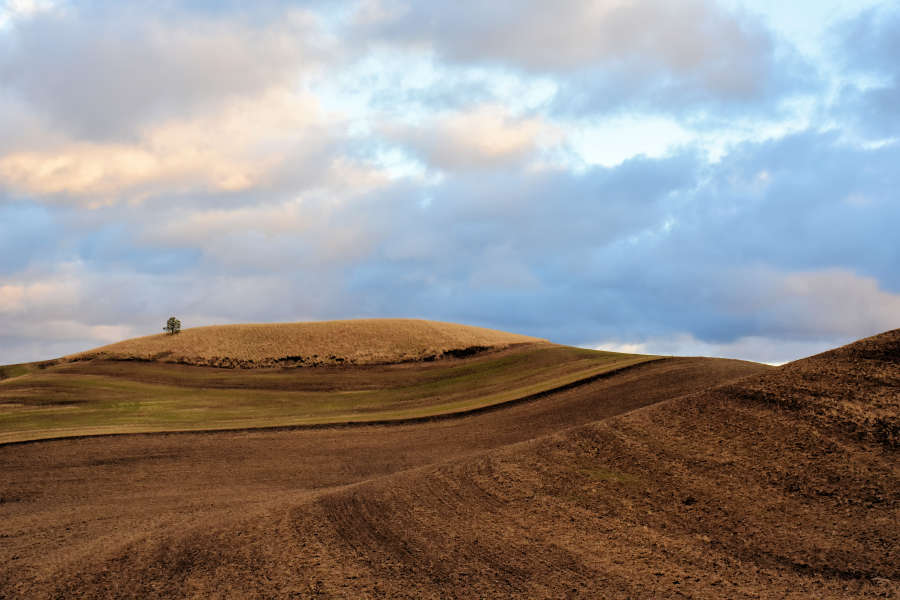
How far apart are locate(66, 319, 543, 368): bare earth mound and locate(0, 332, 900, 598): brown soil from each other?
22.6m

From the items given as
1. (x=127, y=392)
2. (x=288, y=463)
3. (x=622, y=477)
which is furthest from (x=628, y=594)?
(x=127, y=392)

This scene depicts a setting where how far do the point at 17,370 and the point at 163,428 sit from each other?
27053 mm

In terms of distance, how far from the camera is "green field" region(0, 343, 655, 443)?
31.8 meters

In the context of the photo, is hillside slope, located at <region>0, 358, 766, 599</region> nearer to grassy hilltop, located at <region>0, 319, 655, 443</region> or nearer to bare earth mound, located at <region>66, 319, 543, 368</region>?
grassy hilltop, located at <region>0, 319, 655, 443</region>

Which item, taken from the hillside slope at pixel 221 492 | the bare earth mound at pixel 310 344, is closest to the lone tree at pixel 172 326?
the bare earth mound at pixel 310 344

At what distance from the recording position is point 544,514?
14703 millimetres

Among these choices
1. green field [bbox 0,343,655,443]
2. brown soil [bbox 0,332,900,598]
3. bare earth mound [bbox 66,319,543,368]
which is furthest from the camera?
bare earth mound [bbox 66,319,543,368]

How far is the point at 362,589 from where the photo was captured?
11.4 meters

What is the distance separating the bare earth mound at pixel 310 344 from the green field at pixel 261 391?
1.53m

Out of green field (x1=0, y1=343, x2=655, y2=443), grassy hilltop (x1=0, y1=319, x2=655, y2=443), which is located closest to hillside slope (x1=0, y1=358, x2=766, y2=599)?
grassy hilltop (x1=0, y1=319, x2=655, y2=443)

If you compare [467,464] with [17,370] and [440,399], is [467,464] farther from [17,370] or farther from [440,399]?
[17,370]

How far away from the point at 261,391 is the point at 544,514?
28667 millimetres

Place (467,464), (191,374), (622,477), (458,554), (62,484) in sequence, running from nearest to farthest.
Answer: (458,554) < (622,477) < (467,464) < (62,484) < (191,374)

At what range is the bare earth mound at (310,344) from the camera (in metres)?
46.9
